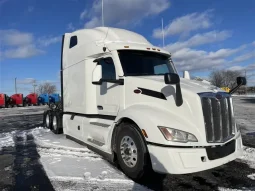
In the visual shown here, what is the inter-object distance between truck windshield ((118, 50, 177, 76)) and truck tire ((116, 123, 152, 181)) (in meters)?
1.34

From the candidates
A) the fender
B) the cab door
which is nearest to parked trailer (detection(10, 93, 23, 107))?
the cab door

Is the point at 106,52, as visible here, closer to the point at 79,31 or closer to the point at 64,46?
the point at 79,31

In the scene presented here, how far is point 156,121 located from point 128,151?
0.96 meters

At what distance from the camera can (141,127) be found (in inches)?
183

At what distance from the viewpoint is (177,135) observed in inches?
172

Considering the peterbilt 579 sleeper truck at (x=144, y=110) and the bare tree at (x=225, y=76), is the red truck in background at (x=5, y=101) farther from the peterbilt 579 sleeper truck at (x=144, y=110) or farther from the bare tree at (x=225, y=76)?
the bare tree at (x=225, y=76)

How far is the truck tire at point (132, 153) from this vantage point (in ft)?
15.3

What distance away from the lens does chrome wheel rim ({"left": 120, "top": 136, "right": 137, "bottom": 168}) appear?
4896 millimetres

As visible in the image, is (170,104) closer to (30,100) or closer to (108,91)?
(108,91)

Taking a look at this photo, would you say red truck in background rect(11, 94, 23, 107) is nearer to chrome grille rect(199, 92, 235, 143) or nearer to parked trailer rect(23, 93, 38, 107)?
parked trailer rect(23, 93, 38, 107)

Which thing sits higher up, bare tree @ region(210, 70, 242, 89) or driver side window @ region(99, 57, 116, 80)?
bare tree @ region(210, 70, 242, 89)

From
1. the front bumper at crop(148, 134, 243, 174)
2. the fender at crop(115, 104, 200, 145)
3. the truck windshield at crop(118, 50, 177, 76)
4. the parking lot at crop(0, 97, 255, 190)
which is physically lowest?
the parking lot at crop(0, 97, 255, 190)

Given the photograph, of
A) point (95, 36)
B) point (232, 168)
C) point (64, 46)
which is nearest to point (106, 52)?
point (95, 36)

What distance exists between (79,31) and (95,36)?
42.3 inches
